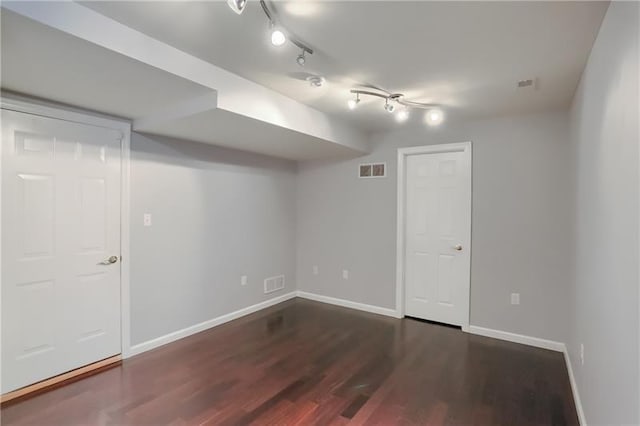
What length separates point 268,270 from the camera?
15.6 ft

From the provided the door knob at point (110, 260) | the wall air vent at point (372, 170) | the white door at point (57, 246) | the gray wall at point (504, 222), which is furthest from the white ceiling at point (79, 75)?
the gray wall at point (504, 222)

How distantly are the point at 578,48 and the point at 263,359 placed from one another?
3.35 meters

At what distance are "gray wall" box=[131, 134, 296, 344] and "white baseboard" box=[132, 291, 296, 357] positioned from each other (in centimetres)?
6

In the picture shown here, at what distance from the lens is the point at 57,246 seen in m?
2.74

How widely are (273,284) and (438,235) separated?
7.77 feet

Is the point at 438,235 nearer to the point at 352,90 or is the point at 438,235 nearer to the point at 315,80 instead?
the point at 352,90

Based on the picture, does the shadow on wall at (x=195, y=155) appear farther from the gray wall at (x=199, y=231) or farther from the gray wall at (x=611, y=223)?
the gray wall at (x=611, y=223)

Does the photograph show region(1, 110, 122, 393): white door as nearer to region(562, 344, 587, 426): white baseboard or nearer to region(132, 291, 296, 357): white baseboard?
region(132, 291, 296, 357): white baseboard

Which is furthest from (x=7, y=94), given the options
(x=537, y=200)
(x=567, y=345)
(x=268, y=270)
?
(x=567, y=345)

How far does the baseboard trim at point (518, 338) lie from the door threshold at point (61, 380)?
146 inches

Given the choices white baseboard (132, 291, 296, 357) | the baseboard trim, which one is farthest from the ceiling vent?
white baseboard (132, 291, 296, 357)

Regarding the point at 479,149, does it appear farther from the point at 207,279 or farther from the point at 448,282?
the point at 207,279

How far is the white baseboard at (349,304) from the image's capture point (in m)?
4.41

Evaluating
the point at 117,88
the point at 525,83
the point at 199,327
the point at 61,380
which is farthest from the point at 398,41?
the point at 61,380
